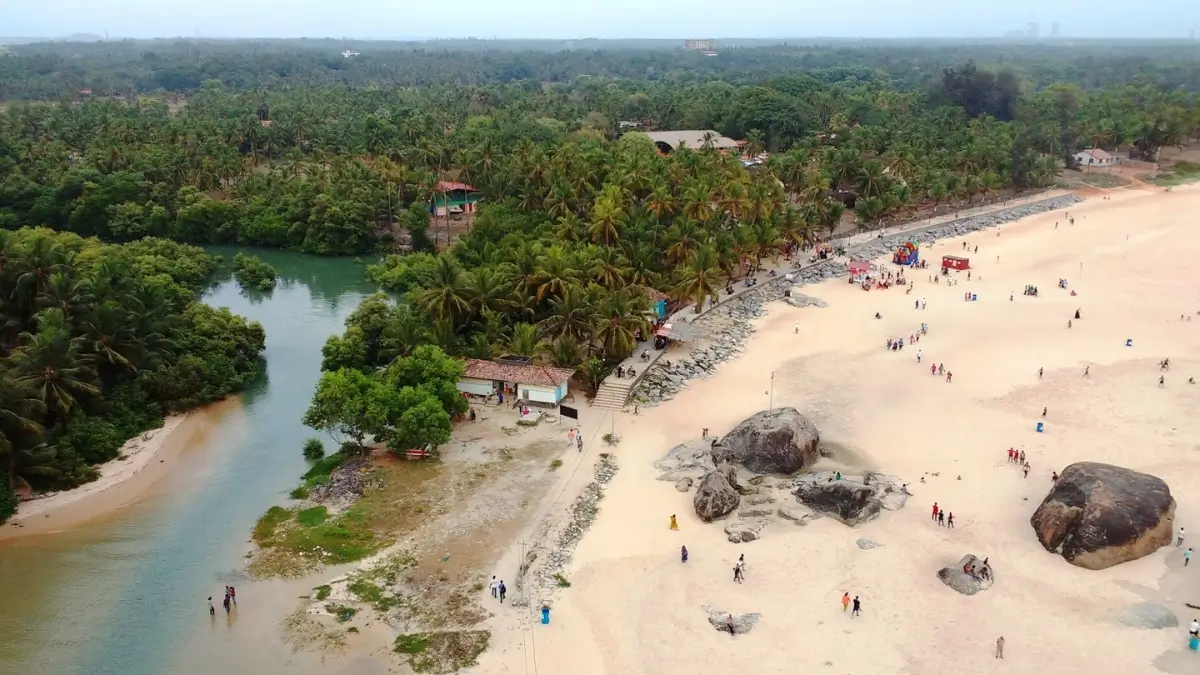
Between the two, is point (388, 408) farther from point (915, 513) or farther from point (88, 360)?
point (915, 513)

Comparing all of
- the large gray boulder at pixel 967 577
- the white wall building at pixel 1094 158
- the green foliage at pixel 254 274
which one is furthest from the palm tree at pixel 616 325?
the white wall building at pixel 1094 158

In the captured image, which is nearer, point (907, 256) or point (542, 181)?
point (907, 256)

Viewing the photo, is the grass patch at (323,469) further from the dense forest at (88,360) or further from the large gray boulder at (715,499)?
the large gray boulder at (715,499)

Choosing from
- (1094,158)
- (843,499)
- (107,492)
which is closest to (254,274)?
(107,492)

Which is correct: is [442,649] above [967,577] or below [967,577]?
above

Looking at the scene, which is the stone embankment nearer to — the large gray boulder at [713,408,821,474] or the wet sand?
the large gray boulder at [713,408,821,474]

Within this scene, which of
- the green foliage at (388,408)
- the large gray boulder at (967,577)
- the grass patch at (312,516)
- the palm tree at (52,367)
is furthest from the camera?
the green foliage at (388,408)

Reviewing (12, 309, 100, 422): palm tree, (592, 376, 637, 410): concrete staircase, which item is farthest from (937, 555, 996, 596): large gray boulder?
(12, 309, 100, 422): palm tree
